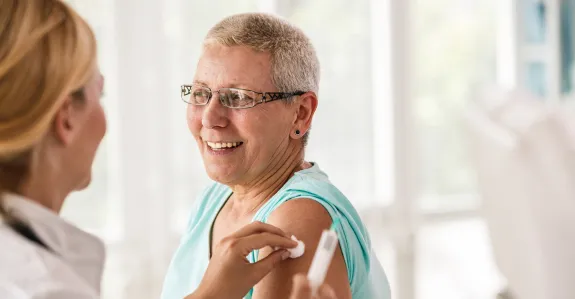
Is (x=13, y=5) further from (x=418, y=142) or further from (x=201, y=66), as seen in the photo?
(x=418, y=142)

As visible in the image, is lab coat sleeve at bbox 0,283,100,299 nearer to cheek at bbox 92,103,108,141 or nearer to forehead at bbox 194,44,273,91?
cheek at bbox 92,103,108,141

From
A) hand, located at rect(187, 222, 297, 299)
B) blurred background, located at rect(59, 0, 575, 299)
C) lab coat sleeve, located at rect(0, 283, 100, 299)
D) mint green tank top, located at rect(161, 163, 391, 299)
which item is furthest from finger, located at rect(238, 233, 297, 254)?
blurred background, located at rect(59, 0, 575, 299)

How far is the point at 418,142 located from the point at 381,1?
0.83 m

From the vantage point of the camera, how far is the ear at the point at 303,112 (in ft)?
4.85

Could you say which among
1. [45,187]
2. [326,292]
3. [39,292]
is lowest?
[326,292]

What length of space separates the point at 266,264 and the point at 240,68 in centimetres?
38

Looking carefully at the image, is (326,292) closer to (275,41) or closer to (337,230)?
(337,230)

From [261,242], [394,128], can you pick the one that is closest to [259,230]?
[261,242]

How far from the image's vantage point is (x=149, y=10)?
3199 millimetres

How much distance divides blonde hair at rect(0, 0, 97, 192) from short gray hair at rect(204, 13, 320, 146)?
0.43m

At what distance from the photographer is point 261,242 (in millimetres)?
1209

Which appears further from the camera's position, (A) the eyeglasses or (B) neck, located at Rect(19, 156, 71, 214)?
(A) the eyeglasses

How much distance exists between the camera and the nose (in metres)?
1.45

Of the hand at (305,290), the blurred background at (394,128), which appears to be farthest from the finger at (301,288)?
the blurred background at (394,128)
